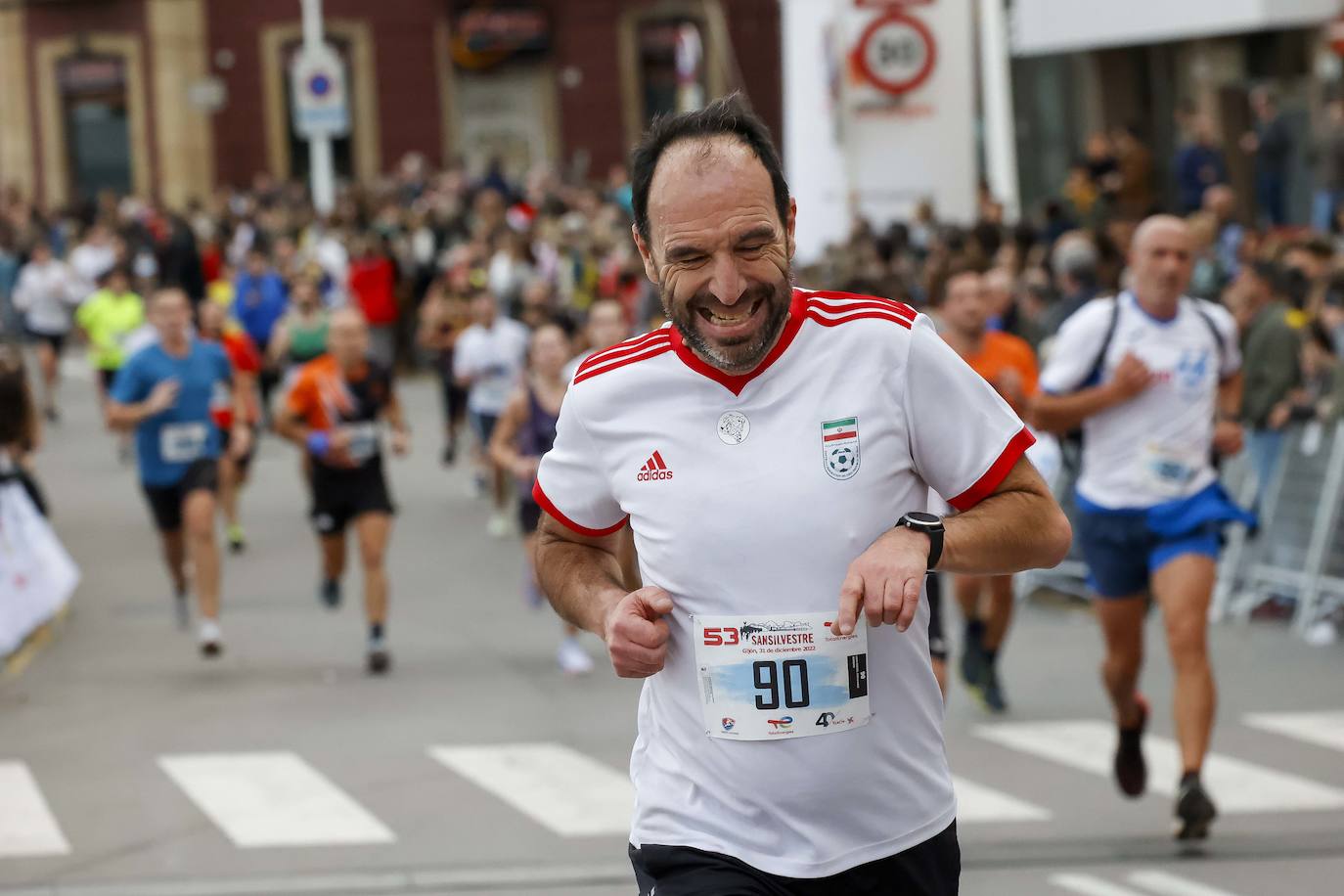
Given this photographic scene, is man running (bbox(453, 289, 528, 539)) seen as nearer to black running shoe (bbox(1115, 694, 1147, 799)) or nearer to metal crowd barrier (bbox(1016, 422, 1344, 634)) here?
metal crowd barrier (bbox(1016, 422, 1344, 634))

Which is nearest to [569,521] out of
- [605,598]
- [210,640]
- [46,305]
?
[605,598]

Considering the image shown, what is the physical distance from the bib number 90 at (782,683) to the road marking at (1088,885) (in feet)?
12.3

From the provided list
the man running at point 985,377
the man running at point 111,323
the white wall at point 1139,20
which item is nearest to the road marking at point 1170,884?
the man running at point 985,377

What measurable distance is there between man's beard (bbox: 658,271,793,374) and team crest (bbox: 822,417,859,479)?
0.55ft

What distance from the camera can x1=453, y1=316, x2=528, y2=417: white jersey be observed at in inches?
673

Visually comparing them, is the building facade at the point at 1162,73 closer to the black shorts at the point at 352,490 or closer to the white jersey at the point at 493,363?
the white jersey at the point at 493,363

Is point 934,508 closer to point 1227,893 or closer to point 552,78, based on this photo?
point 1227,893

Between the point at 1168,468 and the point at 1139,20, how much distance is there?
19323mm

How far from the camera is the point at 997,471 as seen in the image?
3547 millimetres

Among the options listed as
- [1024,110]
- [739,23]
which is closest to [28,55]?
[739,23]

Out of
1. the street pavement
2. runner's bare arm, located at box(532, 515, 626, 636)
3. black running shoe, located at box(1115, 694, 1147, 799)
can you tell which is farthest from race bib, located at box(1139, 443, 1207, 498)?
runner's bare arm, located at box(532, 515, 626, 636)

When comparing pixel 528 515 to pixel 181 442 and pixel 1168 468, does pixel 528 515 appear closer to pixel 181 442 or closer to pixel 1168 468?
pixel 181 442

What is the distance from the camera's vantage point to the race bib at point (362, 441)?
11641mm

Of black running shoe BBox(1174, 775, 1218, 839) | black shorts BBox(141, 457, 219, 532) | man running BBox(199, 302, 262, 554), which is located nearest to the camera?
black running shoe BBox(1174, 775, 1218, 839)
